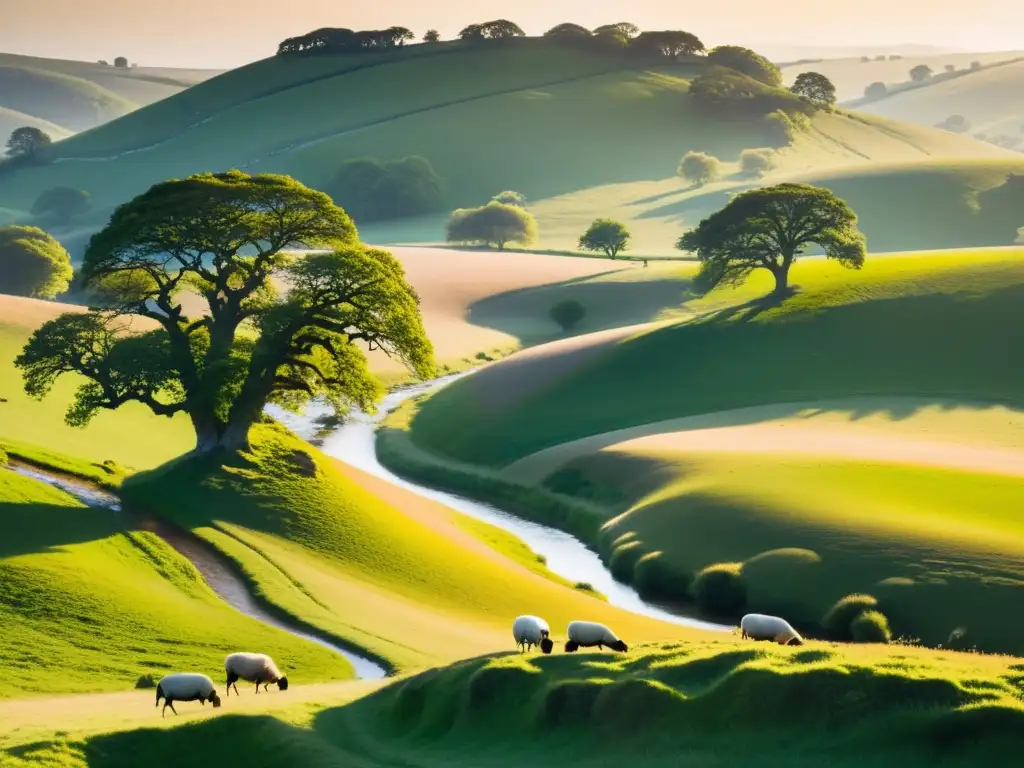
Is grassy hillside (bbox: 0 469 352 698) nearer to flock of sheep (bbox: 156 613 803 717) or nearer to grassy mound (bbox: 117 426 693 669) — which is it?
grassy mound (bbox: 117 426 693 669)

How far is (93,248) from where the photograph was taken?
56312 mm

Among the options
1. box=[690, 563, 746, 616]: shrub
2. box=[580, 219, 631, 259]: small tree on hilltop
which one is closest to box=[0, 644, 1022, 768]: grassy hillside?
box=[690, 563, 746, 616]: shrub

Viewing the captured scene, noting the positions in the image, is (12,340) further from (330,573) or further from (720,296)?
(720,296)

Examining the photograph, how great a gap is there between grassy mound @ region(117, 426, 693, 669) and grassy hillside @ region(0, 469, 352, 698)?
104 inches

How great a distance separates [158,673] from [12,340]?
177 ft

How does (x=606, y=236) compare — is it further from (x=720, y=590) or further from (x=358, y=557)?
(x=358, y=557)

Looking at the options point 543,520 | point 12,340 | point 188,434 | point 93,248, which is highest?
point 93,248

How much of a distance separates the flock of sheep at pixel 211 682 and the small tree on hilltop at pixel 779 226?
228 feet

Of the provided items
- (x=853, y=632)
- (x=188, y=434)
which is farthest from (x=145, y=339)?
(x=853, y=632)

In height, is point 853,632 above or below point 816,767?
below

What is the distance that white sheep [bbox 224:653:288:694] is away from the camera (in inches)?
1277

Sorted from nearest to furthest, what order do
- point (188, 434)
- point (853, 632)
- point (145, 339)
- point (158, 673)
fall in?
point (158, 673) → point (853, 632) → point (145, 339) → point (188, 434)

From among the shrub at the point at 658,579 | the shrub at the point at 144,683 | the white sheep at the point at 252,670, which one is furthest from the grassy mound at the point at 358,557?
the shrub at the point at 144,683

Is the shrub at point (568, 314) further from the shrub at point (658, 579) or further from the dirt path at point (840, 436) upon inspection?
the shrub at point (658, 579)
